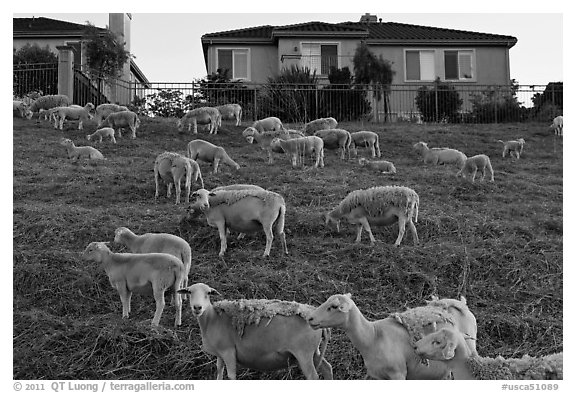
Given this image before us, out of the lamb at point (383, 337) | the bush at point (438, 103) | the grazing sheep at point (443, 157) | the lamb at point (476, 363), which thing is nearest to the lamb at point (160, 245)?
the lamb at point (383, 337)

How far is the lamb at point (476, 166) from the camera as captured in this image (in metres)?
21.8

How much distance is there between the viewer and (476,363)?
30.8 feet

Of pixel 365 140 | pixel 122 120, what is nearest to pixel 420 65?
pixel 365 140

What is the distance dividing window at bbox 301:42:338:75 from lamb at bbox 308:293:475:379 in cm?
3414

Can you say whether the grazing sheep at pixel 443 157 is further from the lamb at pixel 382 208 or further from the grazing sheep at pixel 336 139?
the lamb at pixel 382 208

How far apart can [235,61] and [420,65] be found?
10426 millimetres

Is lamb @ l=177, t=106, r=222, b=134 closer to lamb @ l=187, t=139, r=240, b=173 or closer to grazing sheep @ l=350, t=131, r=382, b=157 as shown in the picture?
grazing sheep @ l=350, t=131, r=382, b=157

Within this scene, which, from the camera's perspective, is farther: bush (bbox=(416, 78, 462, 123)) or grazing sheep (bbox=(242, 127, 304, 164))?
bush (bbox=(416, 78, 462, 123))

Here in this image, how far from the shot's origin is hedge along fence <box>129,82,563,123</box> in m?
36.2

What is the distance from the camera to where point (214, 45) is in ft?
142

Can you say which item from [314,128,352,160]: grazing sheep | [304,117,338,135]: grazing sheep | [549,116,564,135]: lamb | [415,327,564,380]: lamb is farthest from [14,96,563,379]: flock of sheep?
[549,116,564,135]: lamb

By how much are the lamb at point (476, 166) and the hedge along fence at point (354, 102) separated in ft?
42.7

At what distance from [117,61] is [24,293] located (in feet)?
83.4

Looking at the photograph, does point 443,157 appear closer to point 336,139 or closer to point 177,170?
point 336,139
